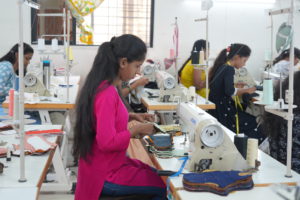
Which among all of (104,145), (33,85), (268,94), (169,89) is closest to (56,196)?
Answer: (33,85)

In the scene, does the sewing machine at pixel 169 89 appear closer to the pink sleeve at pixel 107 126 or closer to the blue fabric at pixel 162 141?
the blue fabric at pixel 162 141

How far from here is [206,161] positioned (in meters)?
1.84

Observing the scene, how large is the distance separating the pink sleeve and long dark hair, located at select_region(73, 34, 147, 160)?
0.15 ft

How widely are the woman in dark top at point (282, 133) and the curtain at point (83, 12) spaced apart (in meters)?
3.55

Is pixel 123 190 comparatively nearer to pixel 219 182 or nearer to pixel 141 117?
pixel 219 182

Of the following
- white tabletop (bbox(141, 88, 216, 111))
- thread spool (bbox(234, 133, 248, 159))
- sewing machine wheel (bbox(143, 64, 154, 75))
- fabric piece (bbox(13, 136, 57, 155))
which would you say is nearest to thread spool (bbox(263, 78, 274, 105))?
thread spool (bbox(234, 133, 248, 159))

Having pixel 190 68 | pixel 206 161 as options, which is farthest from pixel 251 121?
pixel 206 161

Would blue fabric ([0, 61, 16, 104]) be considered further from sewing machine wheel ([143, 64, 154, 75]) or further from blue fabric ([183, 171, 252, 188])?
blue fabric ([183, 171, 252, 188])

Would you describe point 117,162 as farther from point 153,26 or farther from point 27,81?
point 153,26

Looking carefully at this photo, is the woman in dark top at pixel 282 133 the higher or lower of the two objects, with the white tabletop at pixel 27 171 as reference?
higher

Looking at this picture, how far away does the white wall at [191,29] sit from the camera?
566 cm

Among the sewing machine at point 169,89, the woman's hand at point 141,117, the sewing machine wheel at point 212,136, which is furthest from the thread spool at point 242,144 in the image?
the sewing machine at point 169,89

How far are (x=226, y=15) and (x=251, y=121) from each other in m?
2.39

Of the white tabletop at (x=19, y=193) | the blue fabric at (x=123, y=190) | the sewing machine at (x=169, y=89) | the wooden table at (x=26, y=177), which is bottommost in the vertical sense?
the blue fabric at (x=123, y=190)
